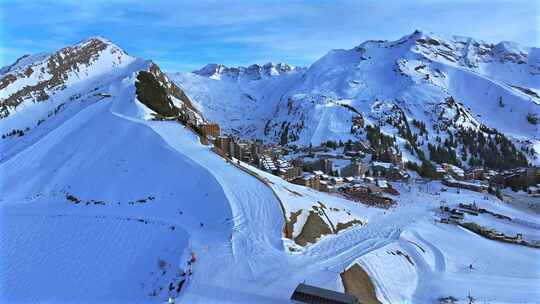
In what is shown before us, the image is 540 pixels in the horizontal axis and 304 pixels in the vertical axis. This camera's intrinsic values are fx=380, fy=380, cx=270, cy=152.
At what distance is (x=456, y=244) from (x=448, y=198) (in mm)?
23173

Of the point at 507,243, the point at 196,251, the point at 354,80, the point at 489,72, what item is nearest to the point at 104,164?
the point at 196,251

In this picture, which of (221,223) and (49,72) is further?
(49,72)

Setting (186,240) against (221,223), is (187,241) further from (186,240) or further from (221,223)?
(221,223)

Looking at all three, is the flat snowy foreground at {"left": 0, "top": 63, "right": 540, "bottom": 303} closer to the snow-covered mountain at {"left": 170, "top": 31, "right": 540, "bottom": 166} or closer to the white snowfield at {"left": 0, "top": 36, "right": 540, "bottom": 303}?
the white snowfield at {"left": 0, "top": 36, "right": 540, "bottom": 303}

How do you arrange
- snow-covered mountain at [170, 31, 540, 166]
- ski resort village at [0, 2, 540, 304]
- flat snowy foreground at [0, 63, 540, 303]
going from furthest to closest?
snow-covered mountain at [170, 31, 540, 166], ski resort village at [0, 2, 540, 304], flat snowy foreground at [0, 63, 540, 303]

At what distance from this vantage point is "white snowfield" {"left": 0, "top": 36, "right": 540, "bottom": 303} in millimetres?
19000

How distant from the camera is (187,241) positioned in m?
21.8

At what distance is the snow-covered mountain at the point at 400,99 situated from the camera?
4744 inches

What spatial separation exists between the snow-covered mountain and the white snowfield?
245ft

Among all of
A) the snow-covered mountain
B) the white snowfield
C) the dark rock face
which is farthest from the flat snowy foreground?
the snow-covered mountain

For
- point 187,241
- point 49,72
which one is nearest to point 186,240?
point 187,241

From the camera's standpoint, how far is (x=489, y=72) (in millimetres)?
188750

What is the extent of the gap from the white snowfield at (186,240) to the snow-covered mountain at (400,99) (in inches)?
2941

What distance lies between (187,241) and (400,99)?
426 feet
